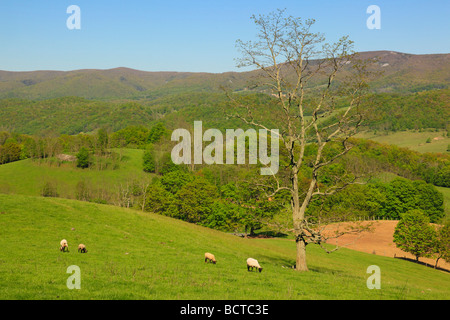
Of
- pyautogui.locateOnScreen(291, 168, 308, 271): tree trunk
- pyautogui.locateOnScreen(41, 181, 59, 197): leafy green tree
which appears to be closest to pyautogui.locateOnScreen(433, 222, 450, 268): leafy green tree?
pyautogui.locateOnScreen(291, 168, 308, 271): tree trunk

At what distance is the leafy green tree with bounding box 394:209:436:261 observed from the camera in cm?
7188

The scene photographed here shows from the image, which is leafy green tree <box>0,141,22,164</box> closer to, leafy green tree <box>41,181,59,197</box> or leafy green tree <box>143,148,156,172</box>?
leafy green tree <box>41,181,59,197</box>

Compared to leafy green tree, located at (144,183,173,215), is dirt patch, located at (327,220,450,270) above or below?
below

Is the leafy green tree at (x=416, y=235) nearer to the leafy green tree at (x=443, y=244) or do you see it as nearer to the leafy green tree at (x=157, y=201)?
the leafy green tree at (x=443, y=244)

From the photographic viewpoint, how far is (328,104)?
27.1 metres

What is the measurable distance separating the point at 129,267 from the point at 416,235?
7256 cm

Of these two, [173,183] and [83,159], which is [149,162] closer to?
[83,159]

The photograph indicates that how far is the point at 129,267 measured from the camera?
75.5 ft

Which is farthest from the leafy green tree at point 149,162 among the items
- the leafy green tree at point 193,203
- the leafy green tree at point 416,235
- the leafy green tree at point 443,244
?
the leafy green tree at point 443,244

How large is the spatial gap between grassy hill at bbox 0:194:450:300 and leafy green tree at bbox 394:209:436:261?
165 feet

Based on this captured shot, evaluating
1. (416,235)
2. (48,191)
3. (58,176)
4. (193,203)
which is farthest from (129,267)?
(58,176)
